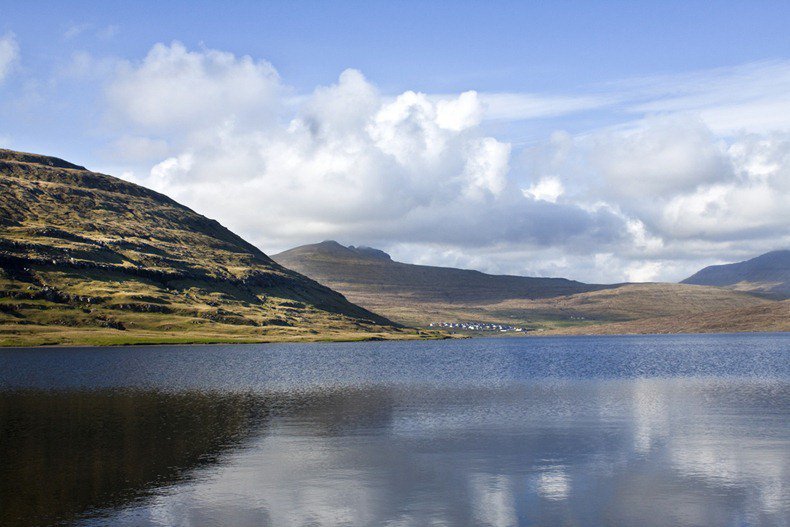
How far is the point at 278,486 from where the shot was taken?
3831cm

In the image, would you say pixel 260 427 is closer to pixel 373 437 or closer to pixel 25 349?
pixel 373 437

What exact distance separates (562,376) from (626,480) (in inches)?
2888

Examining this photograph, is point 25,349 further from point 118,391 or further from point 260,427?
point 260,427

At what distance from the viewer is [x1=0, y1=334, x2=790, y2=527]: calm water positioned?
3309 cm

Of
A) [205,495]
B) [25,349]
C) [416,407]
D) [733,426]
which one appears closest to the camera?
[205,495]

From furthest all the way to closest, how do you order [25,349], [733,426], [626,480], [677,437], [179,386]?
[25,349], [179,386], [733,426], [677,437], [626,480]

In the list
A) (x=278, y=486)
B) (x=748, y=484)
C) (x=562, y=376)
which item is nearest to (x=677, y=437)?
(x=748, y=484)

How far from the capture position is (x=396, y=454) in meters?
47.2

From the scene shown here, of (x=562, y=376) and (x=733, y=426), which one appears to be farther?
(x=562, y=376)

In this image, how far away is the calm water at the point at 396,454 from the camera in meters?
33.1

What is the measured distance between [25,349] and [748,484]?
192 metres

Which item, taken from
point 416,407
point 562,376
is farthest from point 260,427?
point 562,376

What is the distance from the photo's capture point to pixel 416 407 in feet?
236

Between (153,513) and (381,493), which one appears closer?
(153,513)
